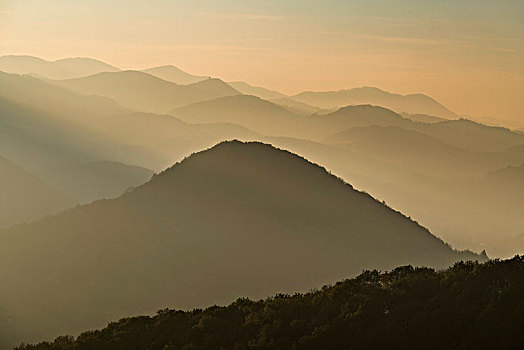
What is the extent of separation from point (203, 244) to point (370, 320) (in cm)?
7561

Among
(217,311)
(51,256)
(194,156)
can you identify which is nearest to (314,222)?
(194,156)

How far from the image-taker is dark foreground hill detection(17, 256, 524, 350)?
28453 millimetres

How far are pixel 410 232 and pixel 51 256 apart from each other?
212ft

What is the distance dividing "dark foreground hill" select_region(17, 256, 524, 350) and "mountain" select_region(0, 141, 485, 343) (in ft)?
171

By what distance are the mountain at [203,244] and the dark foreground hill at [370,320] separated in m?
52.2

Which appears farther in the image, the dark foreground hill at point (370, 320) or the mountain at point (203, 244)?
the mountain at point (203, 244)

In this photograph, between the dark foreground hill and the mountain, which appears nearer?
the dark foreground hill

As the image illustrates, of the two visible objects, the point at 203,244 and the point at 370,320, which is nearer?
the point at 370,320

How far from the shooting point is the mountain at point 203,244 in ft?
314

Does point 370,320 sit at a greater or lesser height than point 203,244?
lesser

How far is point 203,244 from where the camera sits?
4156 inches

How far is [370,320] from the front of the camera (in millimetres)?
31641

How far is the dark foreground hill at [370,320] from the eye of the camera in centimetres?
2845

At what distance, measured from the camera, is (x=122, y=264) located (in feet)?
349
